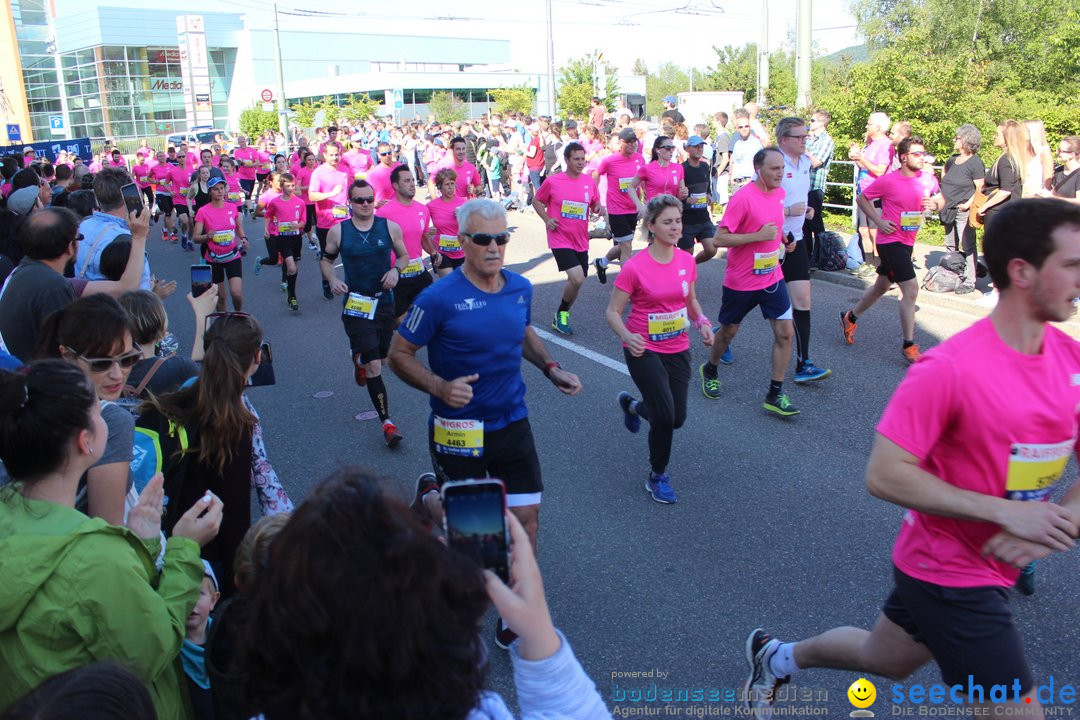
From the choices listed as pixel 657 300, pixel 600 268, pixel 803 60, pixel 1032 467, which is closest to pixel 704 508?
pixel 657 300

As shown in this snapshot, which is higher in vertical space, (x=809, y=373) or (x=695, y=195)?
(x=695, y=195)

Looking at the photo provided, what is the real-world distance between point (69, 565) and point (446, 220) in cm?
760

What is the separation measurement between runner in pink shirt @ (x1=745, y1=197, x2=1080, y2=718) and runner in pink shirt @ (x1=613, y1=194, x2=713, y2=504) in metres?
2.70

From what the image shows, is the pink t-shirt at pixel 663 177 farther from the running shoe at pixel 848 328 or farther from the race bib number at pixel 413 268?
the race bib number at pixel 413 268

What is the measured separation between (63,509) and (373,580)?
1375mm

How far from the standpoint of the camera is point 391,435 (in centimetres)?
641

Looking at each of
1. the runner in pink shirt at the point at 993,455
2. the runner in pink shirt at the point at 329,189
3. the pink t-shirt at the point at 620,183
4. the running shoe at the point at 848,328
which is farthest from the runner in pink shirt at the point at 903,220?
the runner in pink shirt at the point at 329,189

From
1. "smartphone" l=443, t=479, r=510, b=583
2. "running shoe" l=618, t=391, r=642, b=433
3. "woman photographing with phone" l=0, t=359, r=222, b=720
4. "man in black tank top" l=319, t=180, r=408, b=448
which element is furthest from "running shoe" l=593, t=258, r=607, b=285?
"smartphone" l=443, t=479, r=510, b=583

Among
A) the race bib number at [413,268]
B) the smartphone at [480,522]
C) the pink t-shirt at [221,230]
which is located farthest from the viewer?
the pink t-shirt at [221,230]

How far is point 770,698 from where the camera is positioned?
3229 millimetres

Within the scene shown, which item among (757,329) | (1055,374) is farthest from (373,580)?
(757,329)

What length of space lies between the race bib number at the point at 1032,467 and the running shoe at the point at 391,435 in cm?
459

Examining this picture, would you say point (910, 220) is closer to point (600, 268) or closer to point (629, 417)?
point (629, 417)

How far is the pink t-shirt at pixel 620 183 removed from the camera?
10.9 meters
